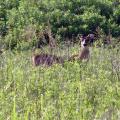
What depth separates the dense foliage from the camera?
13117 millimetres

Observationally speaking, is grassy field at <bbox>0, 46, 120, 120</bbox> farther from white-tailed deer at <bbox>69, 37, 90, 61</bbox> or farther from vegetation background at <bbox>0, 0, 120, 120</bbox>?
white-tailed deer at <bbox>69, 37, 90, 61</bbox>

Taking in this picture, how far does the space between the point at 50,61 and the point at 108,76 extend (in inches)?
42.0

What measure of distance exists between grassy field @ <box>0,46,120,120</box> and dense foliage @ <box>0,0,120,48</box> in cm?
525

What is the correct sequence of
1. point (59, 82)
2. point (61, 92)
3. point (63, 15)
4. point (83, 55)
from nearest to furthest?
point (61, 92), point (59, 82), point (83, 55), point (63, 15)

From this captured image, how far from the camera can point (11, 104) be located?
459 cm

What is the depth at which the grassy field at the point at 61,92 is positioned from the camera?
4.24 meters

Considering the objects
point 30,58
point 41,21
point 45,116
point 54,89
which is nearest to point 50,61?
point 30,58

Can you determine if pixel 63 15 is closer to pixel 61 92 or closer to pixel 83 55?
pixel 83 55

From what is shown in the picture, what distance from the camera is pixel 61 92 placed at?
5.26 m

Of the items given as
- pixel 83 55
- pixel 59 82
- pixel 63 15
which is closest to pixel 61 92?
pixel 59 82

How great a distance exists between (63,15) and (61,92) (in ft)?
28.0

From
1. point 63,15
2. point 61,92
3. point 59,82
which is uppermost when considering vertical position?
point 61,92

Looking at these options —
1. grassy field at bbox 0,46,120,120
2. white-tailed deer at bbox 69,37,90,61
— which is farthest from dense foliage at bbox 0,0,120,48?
grassy field at bbox 0,46,120,120

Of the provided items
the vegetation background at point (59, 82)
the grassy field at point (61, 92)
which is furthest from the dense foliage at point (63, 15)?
the grassy field at point (61, 92)
